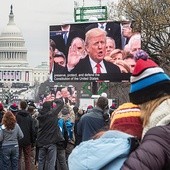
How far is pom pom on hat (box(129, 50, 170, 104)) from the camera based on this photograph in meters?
2.84

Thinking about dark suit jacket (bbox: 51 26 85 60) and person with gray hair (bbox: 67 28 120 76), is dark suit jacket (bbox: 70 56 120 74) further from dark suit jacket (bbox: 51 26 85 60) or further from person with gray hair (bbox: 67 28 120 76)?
dark suit jacket (bbox: 51 26 85 60)

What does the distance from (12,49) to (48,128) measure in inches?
6029

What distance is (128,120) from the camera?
3004mm

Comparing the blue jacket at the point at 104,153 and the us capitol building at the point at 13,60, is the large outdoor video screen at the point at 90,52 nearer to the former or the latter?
the blue jacket at the point at 104,153

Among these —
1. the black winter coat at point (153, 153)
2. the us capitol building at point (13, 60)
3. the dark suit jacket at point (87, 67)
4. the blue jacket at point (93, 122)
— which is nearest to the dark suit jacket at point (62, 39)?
the dark suit jacket at point (87, 67)

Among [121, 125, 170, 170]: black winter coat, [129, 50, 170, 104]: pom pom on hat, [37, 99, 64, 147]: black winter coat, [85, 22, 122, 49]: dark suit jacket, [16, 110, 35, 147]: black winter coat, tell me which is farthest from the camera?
[85, 22, 122, 49]: dark suit jacket

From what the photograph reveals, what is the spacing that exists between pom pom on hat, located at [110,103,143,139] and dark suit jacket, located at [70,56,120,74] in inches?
855

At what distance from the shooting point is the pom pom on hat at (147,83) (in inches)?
112

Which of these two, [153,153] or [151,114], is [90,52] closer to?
[151,114]

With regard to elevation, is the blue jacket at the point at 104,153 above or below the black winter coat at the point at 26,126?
above

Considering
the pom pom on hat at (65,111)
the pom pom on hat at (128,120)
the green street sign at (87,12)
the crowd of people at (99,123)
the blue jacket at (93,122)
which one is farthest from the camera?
the green street sign at (87,12)

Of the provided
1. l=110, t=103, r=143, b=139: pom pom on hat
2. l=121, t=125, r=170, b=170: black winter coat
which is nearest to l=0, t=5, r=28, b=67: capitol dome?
l=110, t=103, r=143, b=139: pom pom on hat

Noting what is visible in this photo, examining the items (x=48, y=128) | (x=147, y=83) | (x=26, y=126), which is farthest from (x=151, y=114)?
(x=26, y=126)

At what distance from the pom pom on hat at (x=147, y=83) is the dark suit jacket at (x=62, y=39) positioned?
22380 mm
